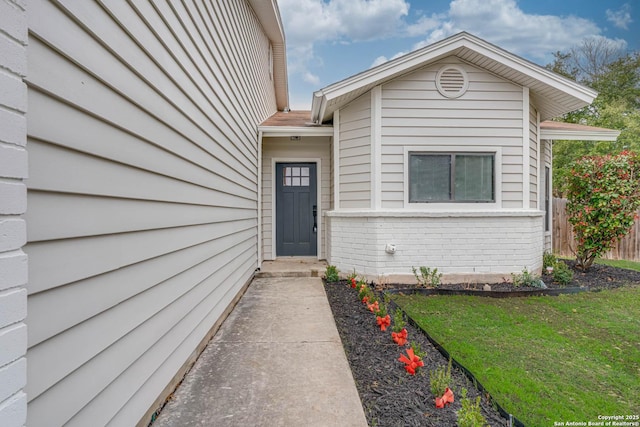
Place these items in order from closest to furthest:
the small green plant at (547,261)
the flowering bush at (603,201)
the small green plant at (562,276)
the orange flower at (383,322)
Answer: the orange flower at (383,322), the small green plant at (562,276), the small green plant at (547,261), the flowering bush at (603,201)

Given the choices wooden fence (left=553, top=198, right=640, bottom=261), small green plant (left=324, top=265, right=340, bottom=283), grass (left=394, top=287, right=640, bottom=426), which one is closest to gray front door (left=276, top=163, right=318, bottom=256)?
small green plant (left=324, top=265, right=340, bottom=283)

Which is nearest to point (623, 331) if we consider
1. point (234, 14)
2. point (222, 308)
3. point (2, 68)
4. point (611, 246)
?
point (611, 246)

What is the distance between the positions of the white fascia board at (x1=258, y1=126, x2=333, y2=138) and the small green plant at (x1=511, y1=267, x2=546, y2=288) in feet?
12.9

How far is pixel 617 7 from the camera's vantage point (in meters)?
20.2

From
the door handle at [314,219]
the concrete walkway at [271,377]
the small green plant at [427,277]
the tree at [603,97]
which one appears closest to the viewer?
the concrete walkway at [271,377]

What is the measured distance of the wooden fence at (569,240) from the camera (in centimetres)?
981

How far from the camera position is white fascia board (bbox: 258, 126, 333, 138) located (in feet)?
20.5

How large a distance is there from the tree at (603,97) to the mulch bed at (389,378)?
555 inches

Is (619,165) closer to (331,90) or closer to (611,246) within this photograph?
(611,246)

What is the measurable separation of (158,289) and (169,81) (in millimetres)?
1311

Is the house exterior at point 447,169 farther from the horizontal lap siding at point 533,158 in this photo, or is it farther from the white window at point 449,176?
the horizontal lap siding at point 533,158

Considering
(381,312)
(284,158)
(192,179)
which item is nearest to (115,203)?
(192,179)

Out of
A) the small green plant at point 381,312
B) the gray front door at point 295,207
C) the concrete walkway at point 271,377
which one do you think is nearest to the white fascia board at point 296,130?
the gray front door at point 295,207

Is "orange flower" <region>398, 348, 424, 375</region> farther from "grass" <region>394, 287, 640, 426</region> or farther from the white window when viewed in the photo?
the white window
